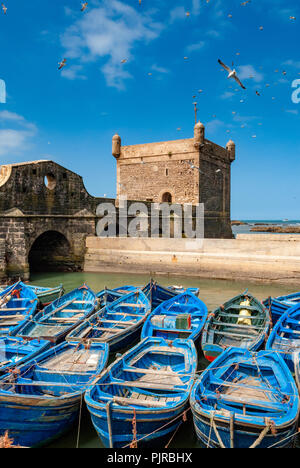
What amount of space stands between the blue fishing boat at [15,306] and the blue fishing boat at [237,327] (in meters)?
4.70

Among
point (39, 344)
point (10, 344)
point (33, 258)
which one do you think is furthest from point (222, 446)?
point (33, 258)

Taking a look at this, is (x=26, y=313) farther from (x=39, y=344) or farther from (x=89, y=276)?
(x=89, y=276)

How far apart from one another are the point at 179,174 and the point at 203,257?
37.1ft

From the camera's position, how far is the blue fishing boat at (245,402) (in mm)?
4055

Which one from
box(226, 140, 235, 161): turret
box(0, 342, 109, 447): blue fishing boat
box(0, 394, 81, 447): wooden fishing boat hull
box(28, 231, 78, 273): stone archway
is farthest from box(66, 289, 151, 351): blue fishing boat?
box(226, 140, 235, 161): turret

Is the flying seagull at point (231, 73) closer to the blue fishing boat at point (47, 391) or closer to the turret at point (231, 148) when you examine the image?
the blue fishing boat at point (47, 391)

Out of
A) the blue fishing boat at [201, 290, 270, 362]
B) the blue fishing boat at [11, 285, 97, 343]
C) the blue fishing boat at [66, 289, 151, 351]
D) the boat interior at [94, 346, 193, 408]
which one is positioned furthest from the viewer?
the blue fishing boat at [11, 285, 97, 343]

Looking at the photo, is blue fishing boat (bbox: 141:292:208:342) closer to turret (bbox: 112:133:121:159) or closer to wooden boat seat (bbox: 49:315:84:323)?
wooden boat seat (bbox: 49:315:84:323)

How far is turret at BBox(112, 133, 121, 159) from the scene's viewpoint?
2988 cm

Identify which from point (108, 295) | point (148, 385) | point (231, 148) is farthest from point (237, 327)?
point (231, 148)

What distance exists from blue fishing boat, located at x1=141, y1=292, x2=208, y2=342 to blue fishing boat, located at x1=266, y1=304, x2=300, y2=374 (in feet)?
5.48

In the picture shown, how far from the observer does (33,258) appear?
69.5ft

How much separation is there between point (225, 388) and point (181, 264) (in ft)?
42.3

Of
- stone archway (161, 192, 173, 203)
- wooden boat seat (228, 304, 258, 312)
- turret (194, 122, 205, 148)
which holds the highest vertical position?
turret (194, 122, 205, 148)
